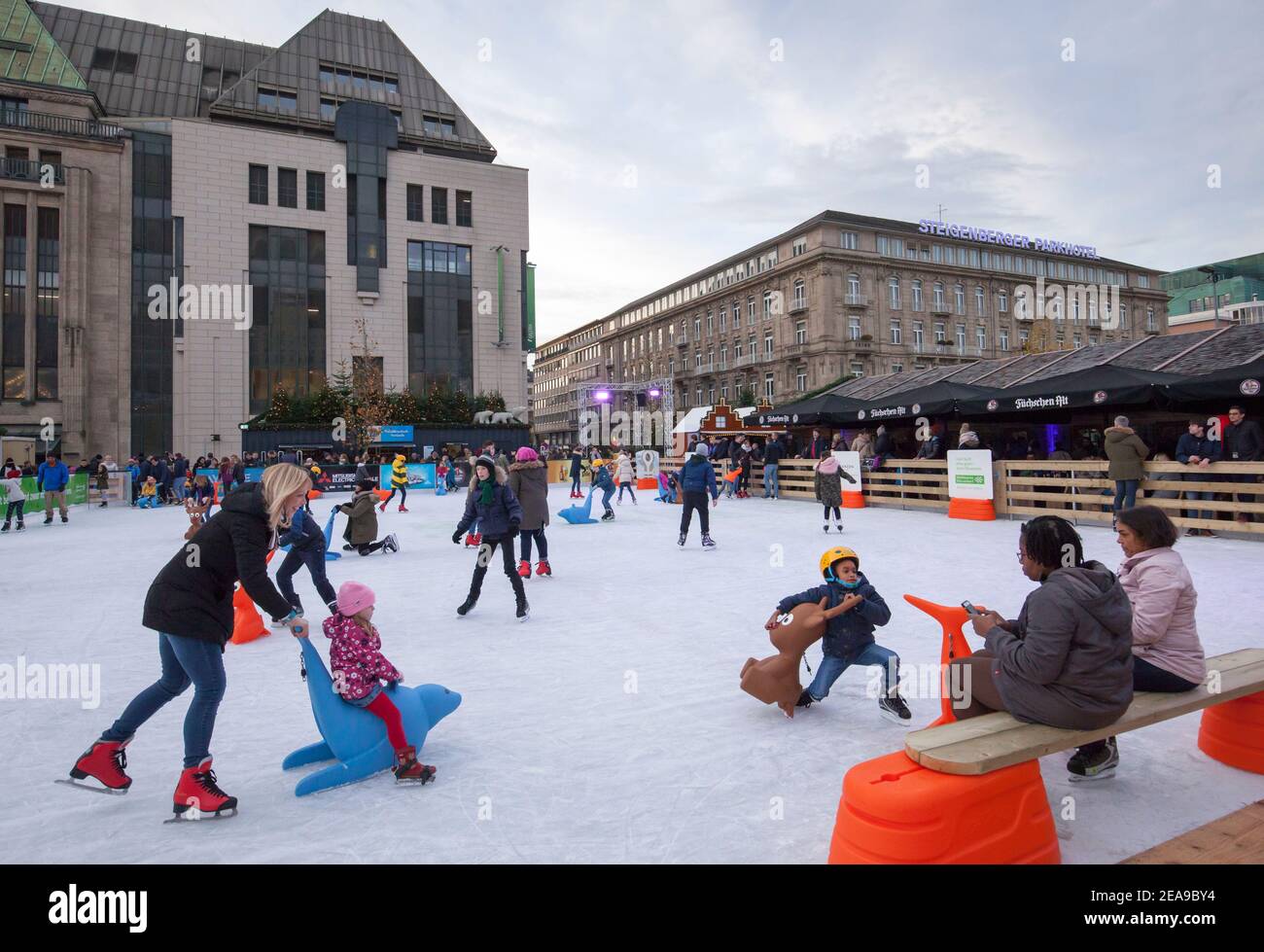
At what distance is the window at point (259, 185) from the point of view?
40.7 metres

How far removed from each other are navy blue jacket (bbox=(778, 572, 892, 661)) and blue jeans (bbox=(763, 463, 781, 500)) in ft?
53.6

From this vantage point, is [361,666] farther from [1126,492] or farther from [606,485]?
[1126,492]

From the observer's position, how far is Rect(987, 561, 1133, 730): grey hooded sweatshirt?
2637mm

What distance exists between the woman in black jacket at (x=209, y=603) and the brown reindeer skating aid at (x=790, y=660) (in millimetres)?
2382

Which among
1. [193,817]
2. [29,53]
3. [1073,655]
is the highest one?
[29,53]

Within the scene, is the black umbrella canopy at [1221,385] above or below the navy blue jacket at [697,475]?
above

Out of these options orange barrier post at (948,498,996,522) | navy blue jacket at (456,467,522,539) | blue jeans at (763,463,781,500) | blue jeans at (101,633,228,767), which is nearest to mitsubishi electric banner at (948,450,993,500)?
orange barrier post at (948,498,996,522)

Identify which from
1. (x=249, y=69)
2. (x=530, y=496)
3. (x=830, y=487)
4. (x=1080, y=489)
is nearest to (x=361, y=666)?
(x=530, y=496)

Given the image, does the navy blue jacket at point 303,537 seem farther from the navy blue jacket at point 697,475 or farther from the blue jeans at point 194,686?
the navy blue jacket at point 697,475

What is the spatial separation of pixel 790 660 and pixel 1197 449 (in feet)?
36.2

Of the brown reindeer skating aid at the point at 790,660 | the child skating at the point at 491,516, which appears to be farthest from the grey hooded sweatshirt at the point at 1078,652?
the child skating at the point at 491,516

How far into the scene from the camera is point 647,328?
251ft

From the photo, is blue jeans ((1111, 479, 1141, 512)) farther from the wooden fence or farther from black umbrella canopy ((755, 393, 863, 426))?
black umbrella canopy ((755, 393, 863, 426))

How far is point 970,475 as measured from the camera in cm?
1465
